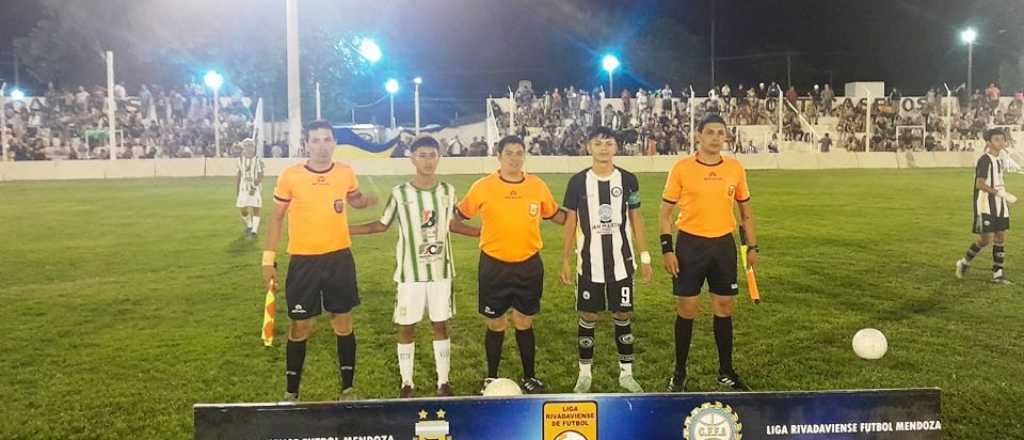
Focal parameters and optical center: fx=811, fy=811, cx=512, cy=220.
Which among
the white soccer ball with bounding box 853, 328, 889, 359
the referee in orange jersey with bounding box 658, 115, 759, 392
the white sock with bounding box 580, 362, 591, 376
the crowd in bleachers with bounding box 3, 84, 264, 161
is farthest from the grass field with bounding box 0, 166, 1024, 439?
the crowd in bleachers with bounding box 3, 84, 264, 161

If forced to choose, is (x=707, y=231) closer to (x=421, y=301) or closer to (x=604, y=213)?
(x=604, y=213)

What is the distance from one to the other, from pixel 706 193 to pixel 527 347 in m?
1.88

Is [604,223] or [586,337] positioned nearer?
[604,223]

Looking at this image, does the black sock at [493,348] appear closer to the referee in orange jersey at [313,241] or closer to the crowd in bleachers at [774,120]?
the referee in orange jersey at [313,241]

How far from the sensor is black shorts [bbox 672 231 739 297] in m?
6.45

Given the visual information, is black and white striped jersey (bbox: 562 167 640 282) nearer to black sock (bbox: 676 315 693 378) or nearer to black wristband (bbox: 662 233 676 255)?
black wristband (bbox: 662 233 676 255)

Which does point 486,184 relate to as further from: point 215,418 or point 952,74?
point 952,74

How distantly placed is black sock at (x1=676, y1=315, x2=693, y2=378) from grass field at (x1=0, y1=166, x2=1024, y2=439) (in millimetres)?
236

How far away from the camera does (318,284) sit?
234 inches

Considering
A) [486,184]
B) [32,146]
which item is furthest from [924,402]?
[32,146]

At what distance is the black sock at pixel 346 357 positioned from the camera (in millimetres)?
6223

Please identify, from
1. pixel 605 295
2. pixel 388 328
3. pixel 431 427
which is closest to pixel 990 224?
pixel 605 295

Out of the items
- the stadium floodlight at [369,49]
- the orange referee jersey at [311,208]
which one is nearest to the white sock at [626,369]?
the orange referee jersey at [311,208]

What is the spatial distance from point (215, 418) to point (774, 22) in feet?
195
